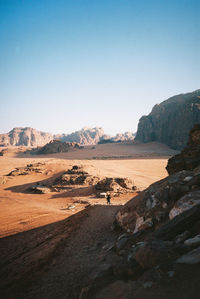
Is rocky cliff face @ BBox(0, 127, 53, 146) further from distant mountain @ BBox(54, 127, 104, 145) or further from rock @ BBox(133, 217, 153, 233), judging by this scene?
rock @ BBox(133, 217, 153, 233)

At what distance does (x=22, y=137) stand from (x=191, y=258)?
112158 mm

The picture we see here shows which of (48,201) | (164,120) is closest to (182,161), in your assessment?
(48,201)

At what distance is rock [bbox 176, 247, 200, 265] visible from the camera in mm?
2291

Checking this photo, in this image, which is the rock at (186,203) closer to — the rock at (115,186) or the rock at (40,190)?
the rock at (115,186)

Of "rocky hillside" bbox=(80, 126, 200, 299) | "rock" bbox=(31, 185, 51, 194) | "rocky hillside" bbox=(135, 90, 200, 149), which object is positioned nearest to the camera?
"rocky hillside" bbox=(80, 126, 200, 299)

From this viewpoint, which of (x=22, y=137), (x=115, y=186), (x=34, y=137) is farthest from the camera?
(x=34, y=137)

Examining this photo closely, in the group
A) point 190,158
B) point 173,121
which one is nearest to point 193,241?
point 190,158

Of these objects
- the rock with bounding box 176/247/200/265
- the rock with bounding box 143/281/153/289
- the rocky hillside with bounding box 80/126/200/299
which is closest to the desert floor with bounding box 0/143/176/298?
the rocky hillside with bounding box 80/126/200/299

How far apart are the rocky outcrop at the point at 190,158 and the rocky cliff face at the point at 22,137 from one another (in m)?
99.2

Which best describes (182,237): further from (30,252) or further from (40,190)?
(40,190)

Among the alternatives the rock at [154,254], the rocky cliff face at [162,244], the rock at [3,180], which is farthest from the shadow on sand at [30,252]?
the rock at [3,180]

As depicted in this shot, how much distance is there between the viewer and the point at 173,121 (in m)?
50.4

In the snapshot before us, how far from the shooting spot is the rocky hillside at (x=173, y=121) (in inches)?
1752

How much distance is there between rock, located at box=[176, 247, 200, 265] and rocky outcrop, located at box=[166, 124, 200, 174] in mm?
5642
